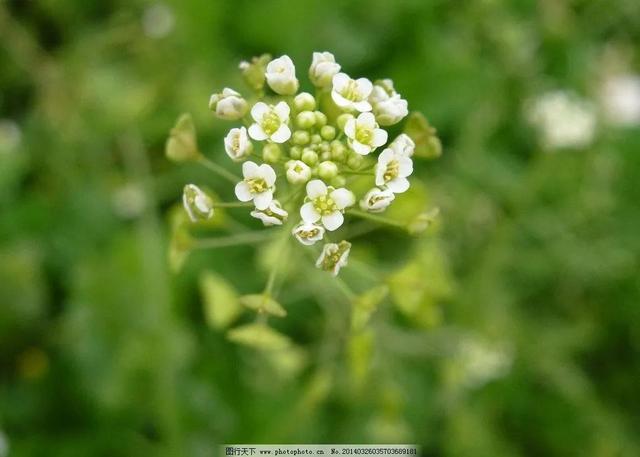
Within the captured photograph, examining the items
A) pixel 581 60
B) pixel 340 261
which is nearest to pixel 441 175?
pixel 581 60

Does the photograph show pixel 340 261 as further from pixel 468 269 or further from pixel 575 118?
pixel 575 118

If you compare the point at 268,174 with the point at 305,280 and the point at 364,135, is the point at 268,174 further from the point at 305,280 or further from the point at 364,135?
the point at 305,280

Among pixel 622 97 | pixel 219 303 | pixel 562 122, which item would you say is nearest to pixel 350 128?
pixel 219 303

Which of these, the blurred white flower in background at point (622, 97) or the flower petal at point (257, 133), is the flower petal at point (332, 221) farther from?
the blurred white flower in background at point (622, 97)

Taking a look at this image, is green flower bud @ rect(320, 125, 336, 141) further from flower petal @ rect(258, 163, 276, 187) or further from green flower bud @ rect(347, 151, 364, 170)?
flower petal @ rect(258, 163, 276, 187)

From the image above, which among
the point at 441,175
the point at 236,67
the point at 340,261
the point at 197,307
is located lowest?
the point at 340,261

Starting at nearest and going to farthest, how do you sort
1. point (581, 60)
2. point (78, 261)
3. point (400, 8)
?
point (78, 261) → point (400, 8) → point (581, 60)

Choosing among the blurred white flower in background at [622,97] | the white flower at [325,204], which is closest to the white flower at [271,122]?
the white flower at [325,204]
